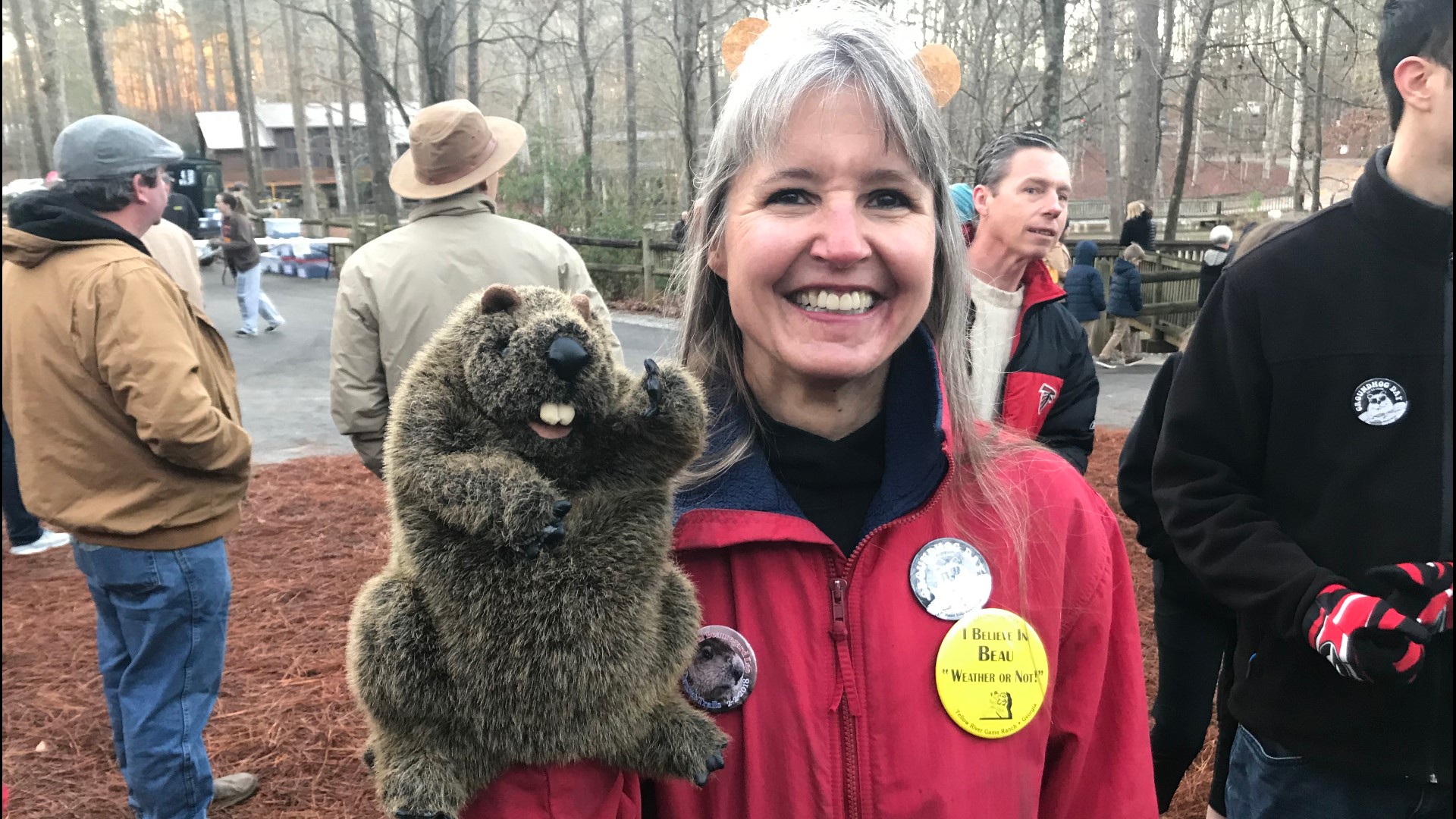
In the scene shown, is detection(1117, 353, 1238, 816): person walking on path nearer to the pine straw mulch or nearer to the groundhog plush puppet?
the pine straw mulch

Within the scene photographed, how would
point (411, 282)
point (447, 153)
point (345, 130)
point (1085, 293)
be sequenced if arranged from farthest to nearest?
point (345, 130) < point (1085, 293) < point (447, 153) < point (411, 282)

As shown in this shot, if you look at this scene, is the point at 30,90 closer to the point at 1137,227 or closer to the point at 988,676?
the point at 1137,227

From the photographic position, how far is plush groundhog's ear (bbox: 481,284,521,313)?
1355 mm

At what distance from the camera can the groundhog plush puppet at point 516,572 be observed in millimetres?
1265

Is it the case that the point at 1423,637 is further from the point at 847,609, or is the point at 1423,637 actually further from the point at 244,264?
the point at 244,264

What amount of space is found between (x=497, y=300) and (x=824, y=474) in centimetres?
67

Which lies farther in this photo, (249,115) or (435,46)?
(249,115)

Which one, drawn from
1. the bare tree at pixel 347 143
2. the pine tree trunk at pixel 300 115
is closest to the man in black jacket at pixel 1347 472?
the bare tree at pixel 347 143

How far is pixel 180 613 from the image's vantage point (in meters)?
3.48

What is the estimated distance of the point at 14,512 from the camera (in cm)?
670

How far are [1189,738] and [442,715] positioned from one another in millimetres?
3035

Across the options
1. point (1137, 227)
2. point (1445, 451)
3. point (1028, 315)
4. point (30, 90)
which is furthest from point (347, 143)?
point (1445, 451)

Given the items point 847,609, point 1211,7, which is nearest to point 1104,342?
point 1211,7

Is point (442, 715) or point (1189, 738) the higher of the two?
point (442, 715)
